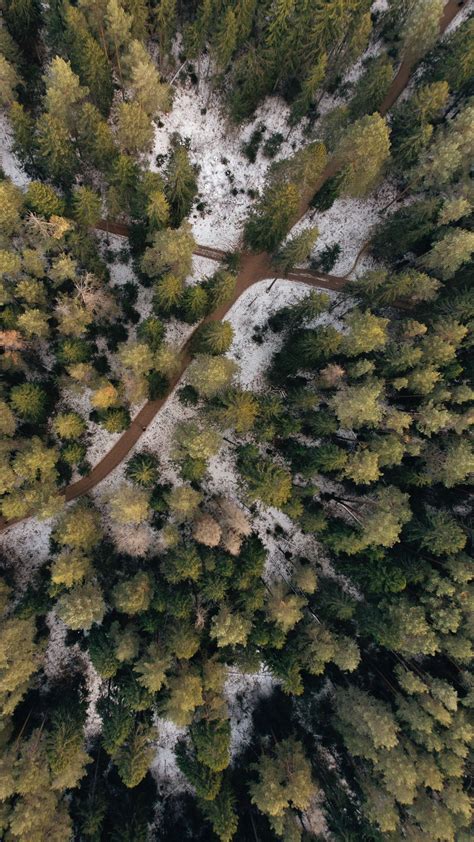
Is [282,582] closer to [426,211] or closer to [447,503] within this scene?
[447,503]

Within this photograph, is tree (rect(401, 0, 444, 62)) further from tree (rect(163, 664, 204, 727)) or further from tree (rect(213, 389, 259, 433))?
tree (rect(163, 664, 204, 727))

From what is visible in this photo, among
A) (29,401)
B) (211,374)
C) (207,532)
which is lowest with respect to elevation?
(207,532)

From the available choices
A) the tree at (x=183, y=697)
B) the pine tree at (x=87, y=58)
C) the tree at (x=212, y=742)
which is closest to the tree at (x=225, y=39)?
the pine tree at (x=87, y=58)

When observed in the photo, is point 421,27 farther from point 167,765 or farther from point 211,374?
point 167,765

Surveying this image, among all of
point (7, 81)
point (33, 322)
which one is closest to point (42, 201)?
point (33, 322)

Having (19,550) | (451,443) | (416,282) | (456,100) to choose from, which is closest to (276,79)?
(456,100)

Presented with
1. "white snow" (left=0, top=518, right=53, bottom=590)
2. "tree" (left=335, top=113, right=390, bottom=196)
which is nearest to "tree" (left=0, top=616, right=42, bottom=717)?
"white snow" (left=0, top=518, right=53, bottom=590)
